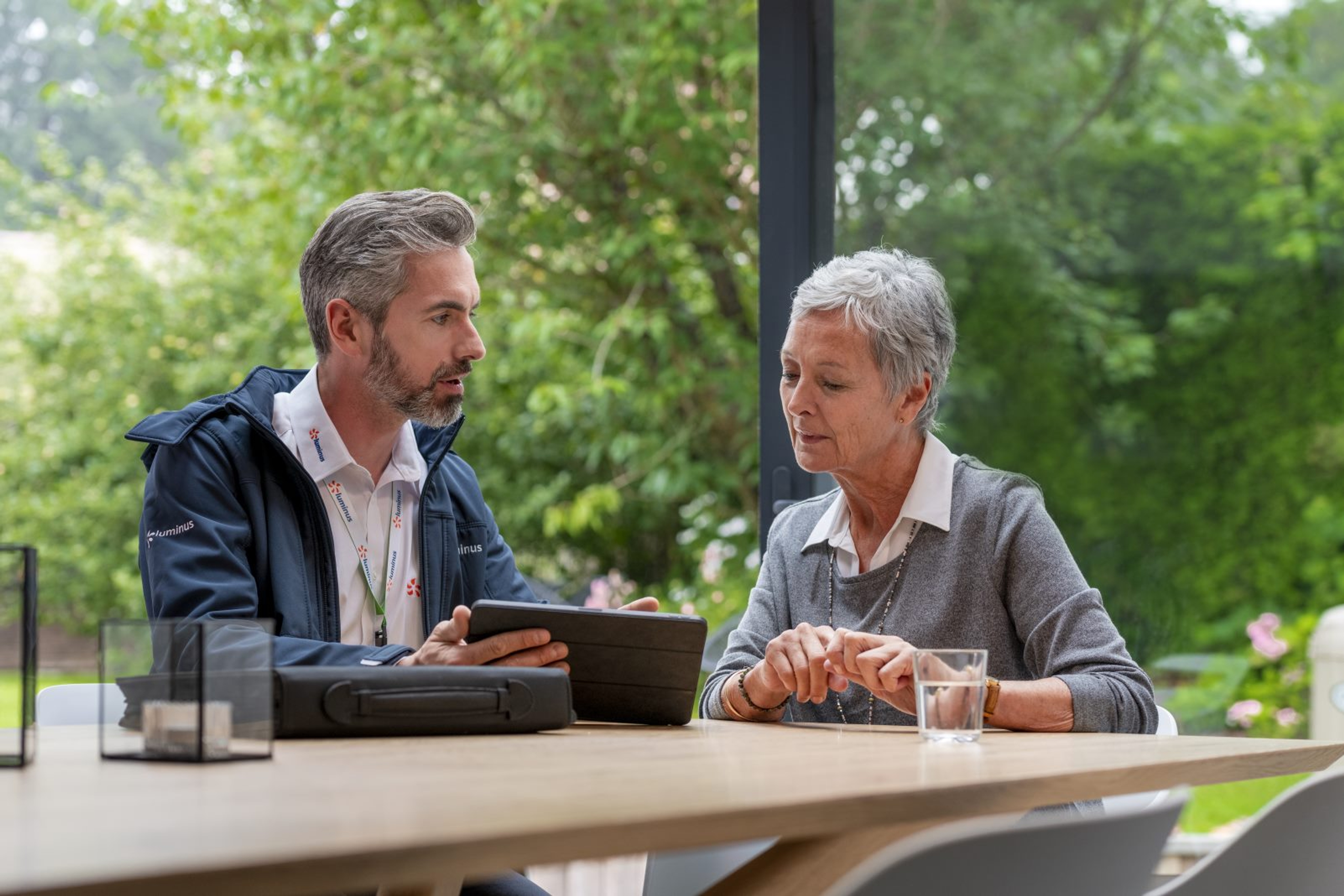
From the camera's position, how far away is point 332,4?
567cm

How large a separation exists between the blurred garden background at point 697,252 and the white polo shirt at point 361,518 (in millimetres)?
1469

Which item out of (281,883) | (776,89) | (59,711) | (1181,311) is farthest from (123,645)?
(1181,311)

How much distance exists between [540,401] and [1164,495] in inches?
94.3

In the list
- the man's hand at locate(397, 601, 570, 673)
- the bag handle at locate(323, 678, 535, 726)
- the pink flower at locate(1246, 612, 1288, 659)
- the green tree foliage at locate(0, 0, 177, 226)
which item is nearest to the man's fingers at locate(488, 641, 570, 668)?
the man's hand at locate(397, 601, 570, 673)

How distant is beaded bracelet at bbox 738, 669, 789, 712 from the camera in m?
1.82

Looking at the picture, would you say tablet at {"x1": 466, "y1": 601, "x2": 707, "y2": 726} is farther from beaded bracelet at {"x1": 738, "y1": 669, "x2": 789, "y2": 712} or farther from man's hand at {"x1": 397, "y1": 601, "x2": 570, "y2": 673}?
beaded bracelet at {"x1": 738, "y1": 669, "x2": 789, "y2": 712}

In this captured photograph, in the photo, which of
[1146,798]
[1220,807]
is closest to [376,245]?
[1146,798]

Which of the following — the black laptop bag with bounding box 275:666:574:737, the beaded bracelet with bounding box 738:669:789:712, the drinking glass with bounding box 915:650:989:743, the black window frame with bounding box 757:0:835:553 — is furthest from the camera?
the black window frame with bounding box 757:0:835:553

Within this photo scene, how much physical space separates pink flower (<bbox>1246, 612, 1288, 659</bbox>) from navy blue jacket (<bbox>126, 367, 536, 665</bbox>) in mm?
2578

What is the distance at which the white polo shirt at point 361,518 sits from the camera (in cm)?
207

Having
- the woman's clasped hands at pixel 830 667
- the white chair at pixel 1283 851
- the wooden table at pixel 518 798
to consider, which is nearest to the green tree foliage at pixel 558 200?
the woman's clasped hands at pixel 830 667

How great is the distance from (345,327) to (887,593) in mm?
934

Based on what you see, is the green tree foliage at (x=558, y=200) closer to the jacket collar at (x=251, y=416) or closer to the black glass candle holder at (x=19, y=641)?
the jacket collar at (x=251, y=416)

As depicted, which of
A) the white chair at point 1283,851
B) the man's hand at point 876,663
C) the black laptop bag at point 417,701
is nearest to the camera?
the white chair at point 1283,851
